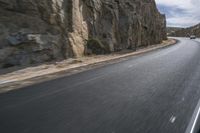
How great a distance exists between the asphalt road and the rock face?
23.5 feet

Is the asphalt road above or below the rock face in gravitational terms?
below

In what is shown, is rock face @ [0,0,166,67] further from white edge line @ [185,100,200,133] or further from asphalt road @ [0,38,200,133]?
white edge line @ [185,100,200,133]

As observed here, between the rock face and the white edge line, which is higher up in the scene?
the rock face

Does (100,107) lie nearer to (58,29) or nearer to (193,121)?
(193,121)

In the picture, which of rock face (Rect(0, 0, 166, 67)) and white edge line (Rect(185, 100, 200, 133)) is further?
rock face (Rect(0, 0, 166, 67))

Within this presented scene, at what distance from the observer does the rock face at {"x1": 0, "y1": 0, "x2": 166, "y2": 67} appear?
17.8m

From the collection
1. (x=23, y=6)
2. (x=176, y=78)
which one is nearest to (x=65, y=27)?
(x=23, y=6)

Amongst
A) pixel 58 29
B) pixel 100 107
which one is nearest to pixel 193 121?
pixel 100 107

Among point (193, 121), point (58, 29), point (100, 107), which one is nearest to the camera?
point (193, 121)

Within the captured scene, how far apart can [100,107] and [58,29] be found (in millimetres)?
15398

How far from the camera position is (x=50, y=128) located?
579cm

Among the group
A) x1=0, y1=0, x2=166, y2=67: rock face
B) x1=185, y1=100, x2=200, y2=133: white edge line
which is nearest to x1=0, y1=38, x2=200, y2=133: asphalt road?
x1=185, y1=100, x2=200, y2=133: white edge line

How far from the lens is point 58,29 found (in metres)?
22.2

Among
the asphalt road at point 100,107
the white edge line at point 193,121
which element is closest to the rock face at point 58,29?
the asphalt road at point 100,107
